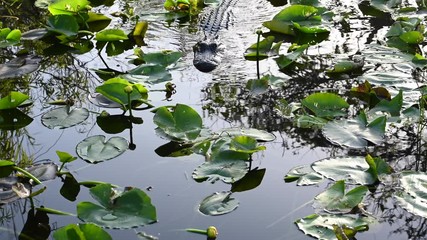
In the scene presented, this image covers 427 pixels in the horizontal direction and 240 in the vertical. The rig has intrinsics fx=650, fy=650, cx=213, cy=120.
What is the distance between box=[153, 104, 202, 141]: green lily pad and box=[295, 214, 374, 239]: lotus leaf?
595 millimetres

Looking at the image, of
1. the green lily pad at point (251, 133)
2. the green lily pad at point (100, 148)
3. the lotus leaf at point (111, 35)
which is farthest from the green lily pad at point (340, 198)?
the lotus leaf at point (111, 35)

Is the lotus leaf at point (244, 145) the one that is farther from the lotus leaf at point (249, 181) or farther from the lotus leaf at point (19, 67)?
the lotus leaf at point (19, 67)

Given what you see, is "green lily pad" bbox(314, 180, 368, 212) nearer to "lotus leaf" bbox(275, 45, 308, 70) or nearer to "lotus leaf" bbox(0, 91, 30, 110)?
"lotus leaf" bbox(275, 45, 308, 70)

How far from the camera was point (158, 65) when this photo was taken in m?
2.90

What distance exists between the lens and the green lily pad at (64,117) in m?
2.52

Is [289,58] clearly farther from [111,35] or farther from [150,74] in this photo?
[111,35]

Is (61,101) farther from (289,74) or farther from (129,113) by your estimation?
(289,74)

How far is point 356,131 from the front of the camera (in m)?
2.27

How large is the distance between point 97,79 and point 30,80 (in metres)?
0.31

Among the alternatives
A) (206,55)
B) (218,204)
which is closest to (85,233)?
(218,204)

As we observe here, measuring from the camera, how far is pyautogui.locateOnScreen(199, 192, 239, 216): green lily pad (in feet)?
6.37

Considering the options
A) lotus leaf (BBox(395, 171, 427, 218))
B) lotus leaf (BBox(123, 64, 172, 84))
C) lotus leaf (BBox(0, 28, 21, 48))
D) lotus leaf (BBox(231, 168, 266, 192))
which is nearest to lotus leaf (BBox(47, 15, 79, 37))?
lotus leaf (BBox(0, 28, 21, 48))

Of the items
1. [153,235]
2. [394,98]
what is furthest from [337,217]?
[394,98]

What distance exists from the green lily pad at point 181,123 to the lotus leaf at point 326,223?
60 centimetres
